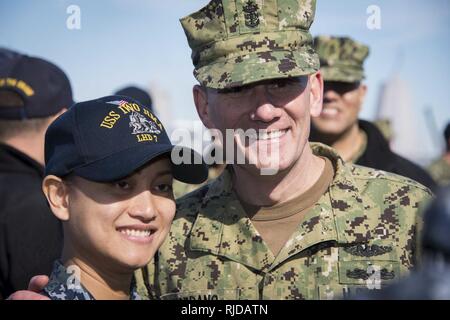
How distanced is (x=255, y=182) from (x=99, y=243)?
82 centimetres

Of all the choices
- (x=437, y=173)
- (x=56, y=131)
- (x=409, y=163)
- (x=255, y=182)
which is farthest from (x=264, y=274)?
(x=437, y=173)

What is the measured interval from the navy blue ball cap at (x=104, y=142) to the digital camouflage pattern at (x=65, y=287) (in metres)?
0.37

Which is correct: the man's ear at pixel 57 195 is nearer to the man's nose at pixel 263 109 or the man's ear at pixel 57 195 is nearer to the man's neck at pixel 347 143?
the man's nose at pixel 263 109

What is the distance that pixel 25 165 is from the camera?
12.8 feet

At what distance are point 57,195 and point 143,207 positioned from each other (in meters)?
0.36

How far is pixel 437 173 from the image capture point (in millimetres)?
8219

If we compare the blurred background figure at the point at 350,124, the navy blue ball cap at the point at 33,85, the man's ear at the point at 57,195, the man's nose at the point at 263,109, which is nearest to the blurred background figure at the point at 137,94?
the blurred background figure at the point at 350,124

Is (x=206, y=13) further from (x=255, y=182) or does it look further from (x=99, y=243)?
(x=99, y=243)

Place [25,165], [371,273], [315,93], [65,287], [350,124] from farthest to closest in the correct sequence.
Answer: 1. [350,124]
2. [25,165]
3. [315,93]
4. [371,273]
5. [65,287]

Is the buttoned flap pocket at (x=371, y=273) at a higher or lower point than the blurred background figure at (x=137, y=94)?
lower

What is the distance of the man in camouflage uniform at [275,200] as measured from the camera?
108 inches

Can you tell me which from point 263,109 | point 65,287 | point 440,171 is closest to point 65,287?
point 65,287

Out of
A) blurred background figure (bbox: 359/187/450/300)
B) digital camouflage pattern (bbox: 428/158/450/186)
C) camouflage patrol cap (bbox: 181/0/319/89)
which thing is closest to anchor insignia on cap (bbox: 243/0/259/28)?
camouflage patrol cap (bbox: 181/0/319/89)

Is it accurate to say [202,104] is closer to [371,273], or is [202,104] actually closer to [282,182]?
[282,182]
